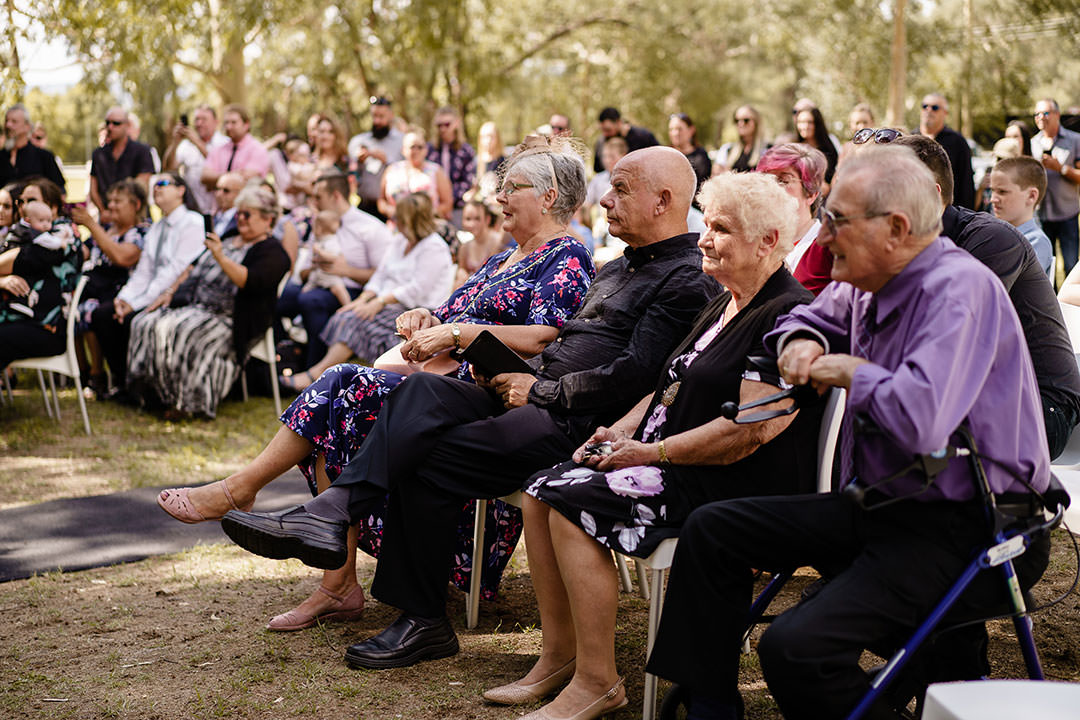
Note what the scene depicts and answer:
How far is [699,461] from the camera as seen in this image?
9.35 feet

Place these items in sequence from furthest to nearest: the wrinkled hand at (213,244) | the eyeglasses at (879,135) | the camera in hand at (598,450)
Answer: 1. the wrinkled hand at (213,244)
2. the eyeglasses at (879,135)
3. the camera in hand at (598,450)

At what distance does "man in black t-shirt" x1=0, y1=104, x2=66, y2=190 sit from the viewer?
9609 millimetres

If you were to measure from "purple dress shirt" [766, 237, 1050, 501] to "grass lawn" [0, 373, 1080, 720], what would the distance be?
3.51ft

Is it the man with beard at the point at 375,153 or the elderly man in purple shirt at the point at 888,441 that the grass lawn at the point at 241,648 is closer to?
the elderly man in purple shirt at the point at 888,441

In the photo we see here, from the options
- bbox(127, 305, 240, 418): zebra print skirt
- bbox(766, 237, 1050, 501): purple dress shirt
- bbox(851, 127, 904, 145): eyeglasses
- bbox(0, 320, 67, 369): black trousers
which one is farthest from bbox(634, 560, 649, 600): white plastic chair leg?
bbox(0, 320, 67, 369): black trousers

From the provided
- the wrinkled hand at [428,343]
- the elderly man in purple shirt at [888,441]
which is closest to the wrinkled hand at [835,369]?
the elderly man in purple shirt at [888,441]

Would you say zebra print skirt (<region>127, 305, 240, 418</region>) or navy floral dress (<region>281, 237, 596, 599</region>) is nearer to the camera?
navy floral dress (<region>281, 237, 596, 599</region>)

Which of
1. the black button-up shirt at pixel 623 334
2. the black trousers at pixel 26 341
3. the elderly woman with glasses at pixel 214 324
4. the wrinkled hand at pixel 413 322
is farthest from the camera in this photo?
the elderly woman with glasses at pixel 214 324

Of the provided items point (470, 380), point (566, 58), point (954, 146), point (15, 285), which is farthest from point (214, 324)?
point (566, 58)

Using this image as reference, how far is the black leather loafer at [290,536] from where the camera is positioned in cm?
311

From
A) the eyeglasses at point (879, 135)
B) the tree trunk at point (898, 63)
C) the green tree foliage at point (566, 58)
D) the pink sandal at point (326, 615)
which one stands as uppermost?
the green tree foliage at point (566, 58)

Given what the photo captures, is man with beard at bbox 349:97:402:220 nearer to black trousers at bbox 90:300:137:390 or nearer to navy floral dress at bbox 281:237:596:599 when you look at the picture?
black trousers at bbox 90:300:137:390

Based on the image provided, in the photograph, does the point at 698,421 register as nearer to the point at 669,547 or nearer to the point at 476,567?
the point at 669,547

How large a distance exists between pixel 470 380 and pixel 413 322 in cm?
36
